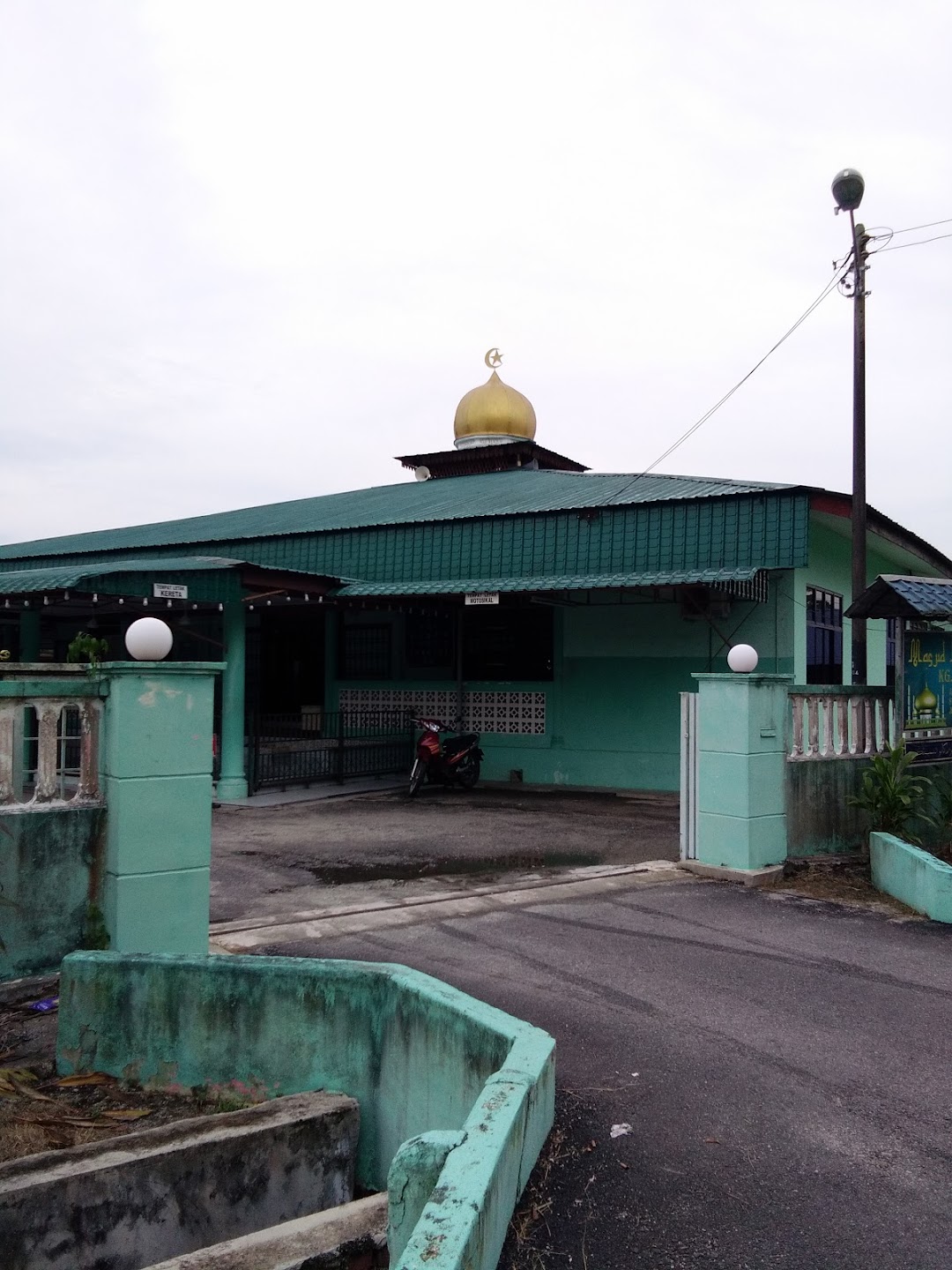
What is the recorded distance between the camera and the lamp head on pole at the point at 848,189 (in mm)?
12281

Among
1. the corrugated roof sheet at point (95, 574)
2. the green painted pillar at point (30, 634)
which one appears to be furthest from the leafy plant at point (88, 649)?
the green painted pillar at point (30, 634)

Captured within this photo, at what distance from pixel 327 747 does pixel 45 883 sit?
1054cm

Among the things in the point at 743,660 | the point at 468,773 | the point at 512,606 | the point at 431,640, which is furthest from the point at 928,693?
the point at 431,640

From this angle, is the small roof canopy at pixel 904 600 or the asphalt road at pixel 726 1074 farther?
the small roof canopy at pixel 904 600

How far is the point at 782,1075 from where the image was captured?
14.5 ft

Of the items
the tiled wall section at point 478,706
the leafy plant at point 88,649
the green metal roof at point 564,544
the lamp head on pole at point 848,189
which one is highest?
the lamp head on pole at point 848,189

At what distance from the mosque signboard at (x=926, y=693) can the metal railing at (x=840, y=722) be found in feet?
0.82

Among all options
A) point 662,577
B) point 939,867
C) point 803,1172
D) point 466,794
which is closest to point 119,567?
point 466,794

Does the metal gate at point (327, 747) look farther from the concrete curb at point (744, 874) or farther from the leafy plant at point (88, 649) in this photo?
the leafy plant at point (88, 649)

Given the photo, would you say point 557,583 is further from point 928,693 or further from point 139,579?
point 928,693

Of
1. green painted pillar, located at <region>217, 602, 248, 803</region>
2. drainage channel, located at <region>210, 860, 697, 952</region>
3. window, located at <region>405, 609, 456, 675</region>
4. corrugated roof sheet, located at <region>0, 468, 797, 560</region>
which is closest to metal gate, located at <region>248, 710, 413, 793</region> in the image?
green painted pillar, located at <region>217, 602, 248, 803</region>

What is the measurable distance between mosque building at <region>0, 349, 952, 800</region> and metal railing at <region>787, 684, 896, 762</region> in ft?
11.9

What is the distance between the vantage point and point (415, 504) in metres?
20.4

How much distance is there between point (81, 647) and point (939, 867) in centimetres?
598
